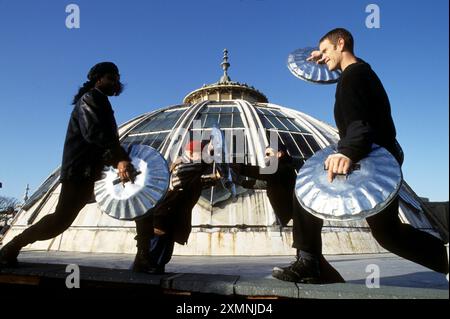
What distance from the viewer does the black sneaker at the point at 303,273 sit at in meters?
2.94

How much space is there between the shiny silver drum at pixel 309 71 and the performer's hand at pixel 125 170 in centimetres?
281

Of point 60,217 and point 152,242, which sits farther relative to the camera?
point 152,242

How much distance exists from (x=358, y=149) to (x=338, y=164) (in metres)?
0.21

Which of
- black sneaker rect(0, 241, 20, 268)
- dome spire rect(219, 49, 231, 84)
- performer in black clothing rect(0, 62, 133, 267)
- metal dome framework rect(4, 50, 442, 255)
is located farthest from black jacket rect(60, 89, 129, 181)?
dome spire rect(219, 49, 231, 84)

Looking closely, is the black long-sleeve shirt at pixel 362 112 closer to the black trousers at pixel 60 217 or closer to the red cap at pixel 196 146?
the red cap at pixel 196 146

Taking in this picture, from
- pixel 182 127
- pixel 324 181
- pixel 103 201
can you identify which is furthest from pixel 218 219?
pixel 324 181

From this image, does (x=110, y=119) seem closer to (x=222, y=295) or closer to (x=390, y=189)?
(x=222, y=295)

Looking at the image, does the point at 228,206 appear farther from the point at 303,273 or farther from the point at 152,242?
the point at 303,273

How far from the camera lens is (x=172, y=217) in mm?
4117

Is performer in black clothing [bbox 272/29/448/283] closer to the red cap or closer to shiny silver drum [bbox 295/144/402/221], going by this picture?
Result: shiny silver drum [bbox 295/144/402/221]

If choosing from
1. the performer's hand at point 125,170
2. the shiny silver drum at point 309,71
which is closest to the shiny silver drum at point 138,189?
the performer's hand at point 125,170

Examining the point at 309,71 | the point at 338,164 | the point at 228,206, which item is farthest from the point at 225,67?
the point at 338,164
